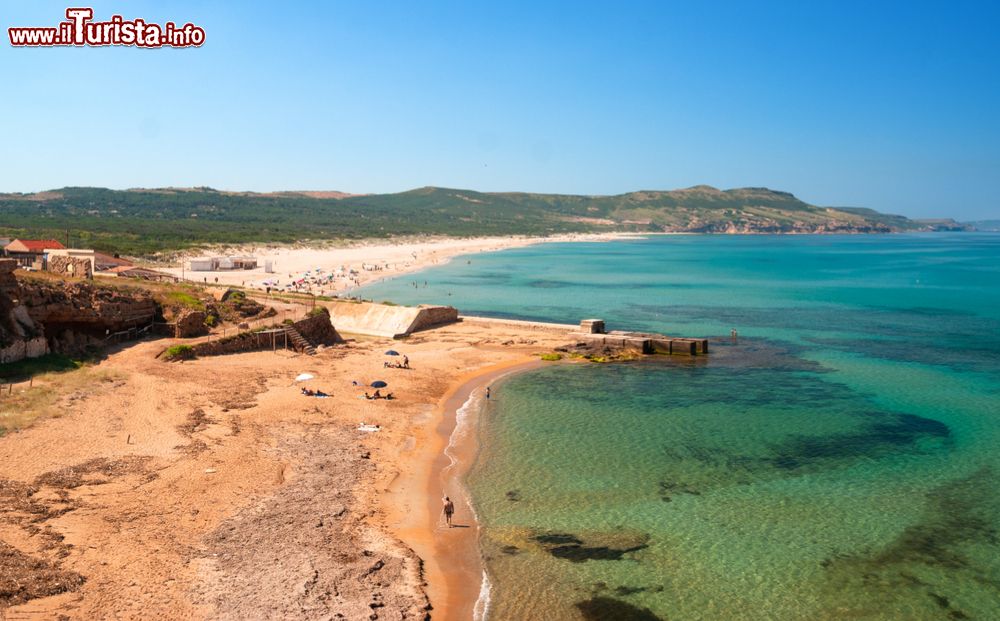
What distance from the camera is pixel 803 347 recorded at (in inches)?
1672

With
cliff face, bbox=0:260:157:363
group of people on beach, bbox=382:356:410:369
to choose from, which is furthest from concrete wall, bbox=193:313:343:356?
group of people on beach, bbox=382:356:410:369

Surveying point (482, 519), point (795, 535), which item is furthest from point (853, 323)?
point (482, 519)

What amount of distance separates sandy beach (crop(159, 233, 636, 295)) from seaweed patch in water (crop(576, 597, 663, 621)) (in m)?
49.0

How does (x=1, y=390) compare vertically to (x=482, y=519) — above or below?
above

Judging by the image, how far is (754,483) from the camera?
20125 millimetres

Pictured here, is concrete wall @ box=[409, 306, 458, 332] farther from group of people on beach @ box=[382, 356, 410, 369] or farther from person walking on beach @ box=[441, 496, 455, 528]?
person walking on beach @ box=[441, 496, 455, 528]

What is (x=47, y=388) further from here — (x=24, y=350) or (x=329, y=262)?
(x=329, y=262)

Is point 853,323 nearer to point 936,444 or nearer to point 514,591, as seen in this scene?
point 936,444

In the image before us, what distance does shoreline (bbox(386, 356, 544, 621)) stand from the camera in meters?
13.9

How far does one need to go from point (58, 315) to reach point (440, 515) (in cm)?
2124

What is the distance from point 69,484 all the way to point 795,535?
695 inches

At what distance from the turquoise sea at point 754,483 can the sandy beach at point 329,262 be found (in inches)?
1474

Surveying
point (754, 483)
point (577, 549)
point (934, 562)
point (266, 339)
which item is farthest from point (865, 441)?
point (266, 339)

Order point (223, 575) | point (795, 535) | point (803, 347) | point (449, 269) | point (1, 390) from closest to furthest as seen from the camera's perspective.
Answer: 1. point (223, 575)
2. point (795, 535)
3. point (1, 390)
4. point (803, 347)
5. point (449, 269)
